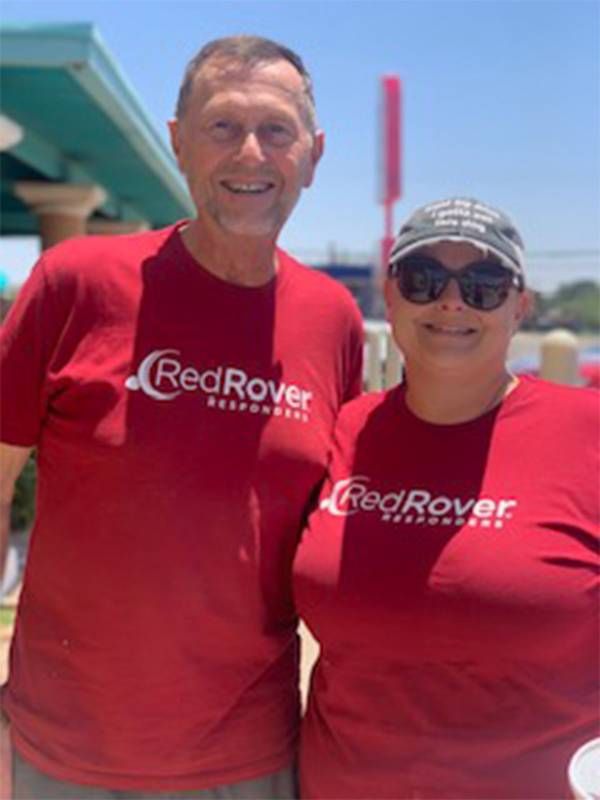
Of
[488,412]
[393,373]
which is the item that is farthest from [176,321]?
[393,373]

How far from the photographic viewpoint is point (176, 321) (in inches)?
Answer: 79.8

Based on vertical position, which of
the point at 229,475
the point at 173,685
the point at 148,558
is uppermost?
the point at 229,475

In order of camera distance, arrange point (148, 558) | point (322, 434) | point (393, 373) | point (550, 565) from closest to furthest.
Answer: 1. point (550, 565)
2. point (148, 558)
3. point (322, 434)
4. point (393, 373)

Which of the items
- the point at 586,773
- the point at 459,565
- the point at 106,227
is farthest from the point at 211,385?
the point at 106,227

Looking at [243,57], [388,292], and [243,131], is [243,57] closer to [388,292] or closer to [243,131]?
[243,131]

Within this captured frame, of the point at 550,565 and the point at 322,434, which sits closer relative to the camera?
the point at 550,565

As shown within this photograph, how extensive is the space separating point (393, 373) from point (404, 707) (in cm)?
249

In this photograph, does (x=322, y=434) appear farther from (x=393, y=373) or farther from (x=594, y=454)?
(x=393, y=373)

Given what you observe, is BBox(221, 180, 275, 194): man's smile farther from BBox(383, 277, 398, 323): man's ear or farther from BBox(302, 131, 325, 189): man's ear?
BBox(383, 277, 398, 323): man's ear

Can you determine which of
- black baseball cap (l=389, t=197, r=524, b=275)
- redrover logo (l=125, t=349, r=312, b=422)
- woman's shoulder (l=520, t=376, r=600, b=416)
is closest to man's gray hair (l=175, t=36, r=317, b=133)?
black baseball cap (l=389, t=197, r=524, b=275)

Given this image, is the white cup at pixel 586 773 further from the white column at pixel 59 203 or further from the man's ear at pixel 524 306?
the white column at pixel 59 203

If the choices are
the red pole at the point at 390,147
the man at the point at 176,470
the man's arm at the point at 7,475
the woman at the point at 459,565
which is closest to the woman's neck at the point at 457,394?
the woman at the point at 459,565

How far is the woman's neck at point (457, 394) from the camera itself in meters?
1.96

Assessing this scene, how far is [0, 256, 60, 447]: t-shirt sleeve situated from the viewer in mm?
1996
